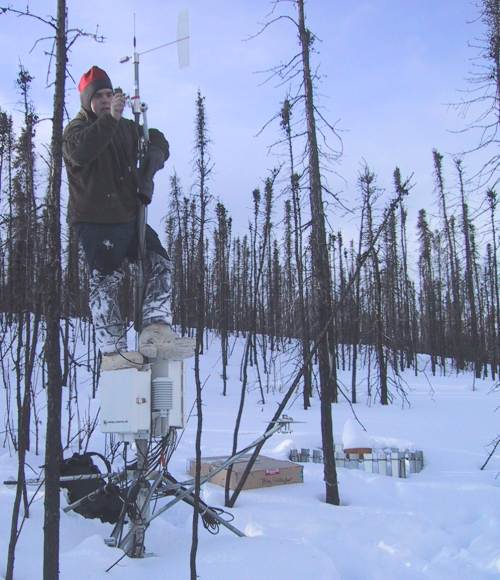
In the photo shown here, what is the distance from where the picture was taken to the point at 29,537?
354 cm

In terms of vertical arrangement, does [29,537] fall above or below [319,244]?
below

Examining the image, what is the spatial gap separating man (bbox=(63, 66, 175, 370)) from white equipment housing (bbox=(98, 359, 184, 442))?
103 millimetres

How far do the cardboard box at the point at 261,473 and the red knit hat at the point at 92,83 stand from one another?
376cm

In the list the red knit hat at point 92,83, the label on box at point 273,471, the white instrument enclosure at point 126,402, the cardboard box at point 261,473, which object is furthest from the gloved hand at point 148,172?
the label on box at point 273,471

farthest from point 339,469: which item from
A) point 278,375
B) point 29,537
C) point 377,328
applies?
point 278,375

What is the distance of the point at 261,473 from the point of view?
5.77 m

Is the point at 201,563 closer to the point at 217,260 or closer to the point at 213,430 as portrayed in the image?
the point at 213,430

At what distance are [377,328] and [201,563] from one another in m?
16.8

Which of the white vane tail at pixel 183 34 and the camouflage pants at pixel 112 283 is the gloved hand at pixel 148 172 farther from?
the white vane tail at pixel 183 34

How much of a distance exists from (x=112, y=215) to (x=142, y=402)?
1.20m

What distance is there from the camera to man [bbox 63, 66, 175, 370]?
337 centimetres

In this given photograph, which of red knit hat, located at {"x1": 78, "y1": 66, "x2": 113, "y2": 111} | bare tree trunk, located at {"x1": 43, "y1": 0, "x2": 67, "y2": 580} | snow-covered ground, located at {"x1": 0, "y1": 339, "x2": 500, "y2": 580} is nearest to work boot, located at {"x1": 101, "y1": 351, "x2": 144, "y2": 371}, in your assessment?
bare tree trunk, located at {"x1": 43, "y1": 0, "x2": 67, "y2": 580}

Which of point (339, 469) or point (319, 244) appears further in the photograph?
point (339, 469)

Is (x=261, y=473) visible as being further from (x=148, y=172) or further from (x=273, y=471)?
(x=148, y=172)
